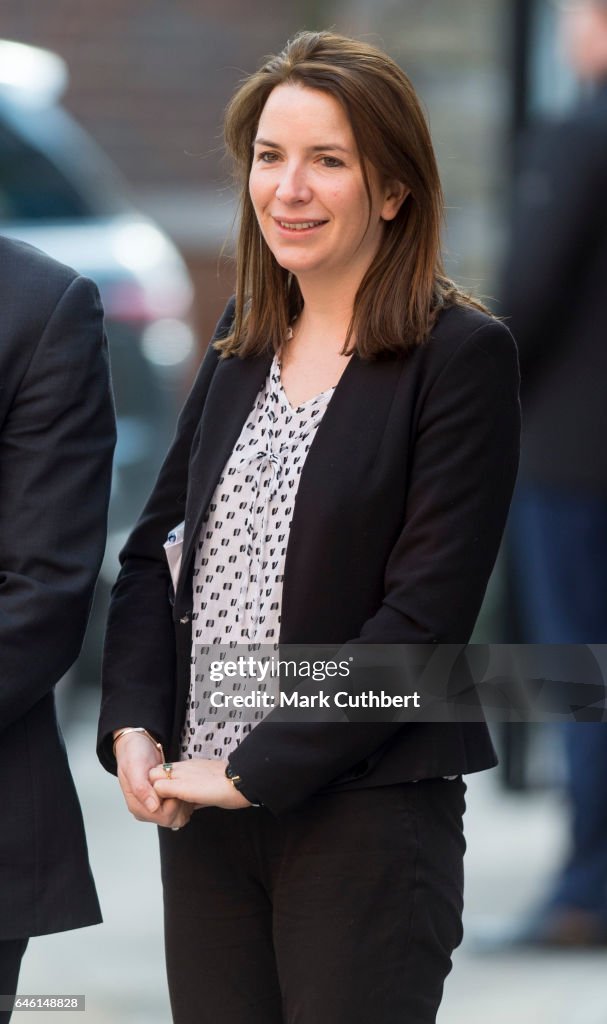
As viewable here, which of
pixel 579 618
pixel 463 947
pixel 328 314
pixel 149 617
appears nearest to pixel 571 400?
pixel 579 618

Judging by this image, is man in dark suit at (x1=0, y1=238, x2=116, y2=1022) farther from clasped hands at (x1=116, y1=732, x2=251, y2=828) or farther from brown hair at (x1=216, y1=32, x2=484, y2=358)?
brown hair at (x1=216, y1=32, x2=484, y2=358)

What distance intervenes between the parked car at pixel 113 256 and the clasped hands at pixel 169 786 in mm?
2681

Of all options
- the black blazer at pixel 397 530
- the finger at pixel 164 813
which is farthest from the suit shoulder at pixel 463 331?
the finger at pixel 164 813

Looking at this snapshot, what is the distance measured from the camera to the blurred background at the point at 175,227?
414 centimetres

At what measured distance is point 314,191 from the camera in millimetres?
2250

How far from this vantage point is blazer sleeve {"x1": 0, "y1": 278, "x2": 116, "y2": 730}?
2.17 meters

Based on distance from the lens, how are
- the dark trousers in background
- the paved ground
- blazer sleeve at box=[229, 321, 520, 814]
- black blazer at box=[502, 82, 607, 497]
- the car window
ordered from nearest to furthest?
blazer sleeve at box=[229, 321, 520, 814], the paved ground, black blazer at box=[502, 82, 607, 497], the dark trousers in background, the car window

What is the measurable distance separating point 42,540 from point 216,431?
1.05 ft

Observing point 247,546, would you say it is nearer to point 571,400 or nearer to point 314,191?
point 314,191

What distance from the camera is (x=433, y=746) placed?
2223mm

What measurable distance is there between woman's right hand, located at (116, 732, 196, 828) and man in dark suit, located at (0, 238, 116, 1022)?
9 cm

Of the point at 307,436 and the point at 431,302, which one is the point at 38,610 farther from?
the point at 431,302

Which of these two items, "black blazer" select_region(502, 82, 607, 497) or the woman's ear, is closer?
the woman's ear

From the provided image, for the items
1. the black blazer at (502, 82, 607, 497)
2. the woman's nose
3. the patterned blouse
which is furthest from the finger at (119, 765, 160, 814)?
the black blazer at (502, 82, 607, 497)
